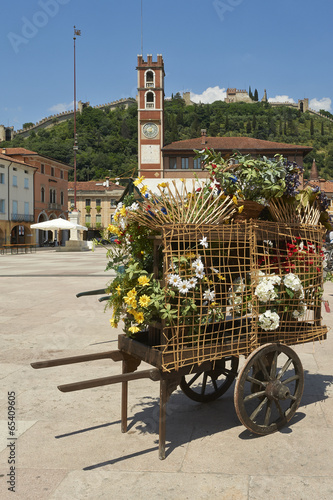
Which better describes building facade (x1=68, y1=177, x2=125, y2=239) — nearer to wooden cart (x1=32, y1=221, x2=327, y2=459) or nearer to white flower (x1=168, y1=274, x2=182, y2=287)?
wooden cart (x1=32, y1=221, x2=327, y2=459)

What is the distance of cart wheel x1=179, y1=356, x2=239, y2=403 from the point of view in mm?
4351

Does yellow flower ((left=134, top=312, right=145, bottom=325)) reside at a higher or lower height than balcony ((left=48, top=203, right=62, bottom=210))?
lower

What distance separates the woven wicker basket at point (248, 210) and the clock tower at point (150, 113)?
2153 inches

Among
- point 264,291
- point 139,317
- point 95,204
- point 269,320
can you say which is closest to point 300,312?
point 269,320

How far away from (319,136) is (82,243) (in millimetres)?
123951

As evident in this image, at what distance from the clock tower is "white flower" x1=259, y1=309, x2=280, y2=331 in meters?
54.8

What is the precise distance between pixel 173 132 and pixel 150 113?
62.1 m

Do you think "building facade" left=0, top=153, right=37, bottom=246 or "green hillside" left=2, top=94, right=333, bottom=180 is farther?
"green hillside" left=2, top=94, right=333, bottom=180

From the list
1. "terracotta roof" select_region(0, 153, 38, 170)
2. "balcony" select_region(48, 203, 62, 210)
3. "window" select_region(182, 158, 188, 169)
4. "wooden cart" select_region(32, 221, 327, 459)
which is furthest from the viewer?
"balcony" select_region(48, 203, 62, 210)

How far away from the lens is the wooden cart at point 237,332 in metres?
3.24

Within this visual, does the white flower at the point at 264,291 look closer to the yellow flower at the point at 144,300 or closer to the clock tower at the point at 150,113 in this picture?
the yellow flower at the point at 144,300

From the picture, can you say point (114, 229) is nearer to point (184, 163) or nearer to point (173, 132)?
point (184, 163)

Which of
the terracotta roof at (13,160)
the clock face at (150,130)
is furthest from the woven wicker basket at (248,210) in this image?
the clock face at (150,130)

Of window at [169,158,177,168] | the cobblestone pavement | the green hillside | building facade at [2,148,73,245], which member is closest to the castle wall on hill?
the green hillside
